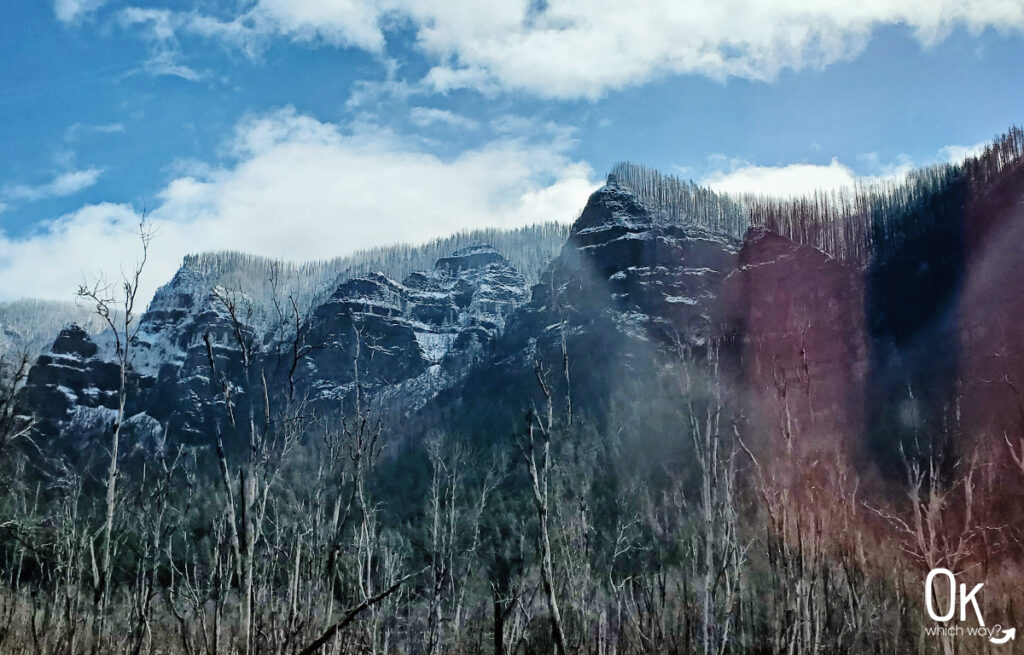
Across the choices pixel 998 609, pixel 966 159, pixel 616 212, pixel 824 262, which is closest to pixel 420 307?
pixel 616 212

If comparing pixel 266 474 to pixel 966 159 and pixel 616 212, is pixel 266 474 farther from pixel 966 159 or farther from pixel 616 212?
pixel 616 212

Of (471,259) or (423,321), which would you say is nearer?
(423,321)

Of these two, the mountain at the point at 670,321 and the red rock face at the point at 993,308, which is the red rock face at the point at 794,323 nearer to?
the mountain at the point at 670,321

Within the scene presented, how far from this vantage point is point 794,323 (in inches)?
2272

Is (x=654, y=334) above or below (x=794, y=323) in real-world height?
below

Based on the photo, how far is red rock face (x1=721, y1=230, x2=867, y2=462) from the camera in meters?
67.5

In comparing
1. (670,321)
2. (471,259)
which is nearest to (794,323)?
(670,321)

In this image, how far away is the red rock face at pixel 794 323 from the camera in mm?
67500

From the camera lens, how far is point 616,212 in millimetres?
129125

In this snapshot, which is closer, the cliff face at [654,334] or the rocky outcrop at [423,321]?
the cliff face at [654,334]

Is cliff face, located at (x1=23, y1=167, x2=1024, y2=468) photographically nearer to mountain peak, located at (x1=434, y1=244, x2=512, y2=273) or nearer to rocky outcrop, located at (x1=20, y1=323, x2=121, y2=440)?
rocky outcrop, located at (x1=20, y1=323, x2=121, y2=440)

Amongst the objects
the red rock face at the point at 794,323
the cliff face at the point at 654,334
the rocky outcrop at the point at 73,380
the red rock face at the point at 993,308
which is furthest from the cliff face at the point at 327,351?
the red rock face at the point at 993,308

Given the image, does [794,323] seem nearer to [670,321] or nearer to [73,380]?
[670,321]

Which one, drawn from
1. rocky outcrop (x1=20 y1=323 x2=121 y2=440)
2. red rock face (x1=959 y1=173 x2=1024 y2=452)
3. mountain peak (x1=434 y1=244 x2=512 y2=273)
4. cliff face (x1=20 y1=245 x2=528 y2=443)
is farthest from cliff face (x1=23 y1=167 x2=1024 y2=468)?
→ mountain peak (x1=434 y1=244 x2=512 y2=273)
